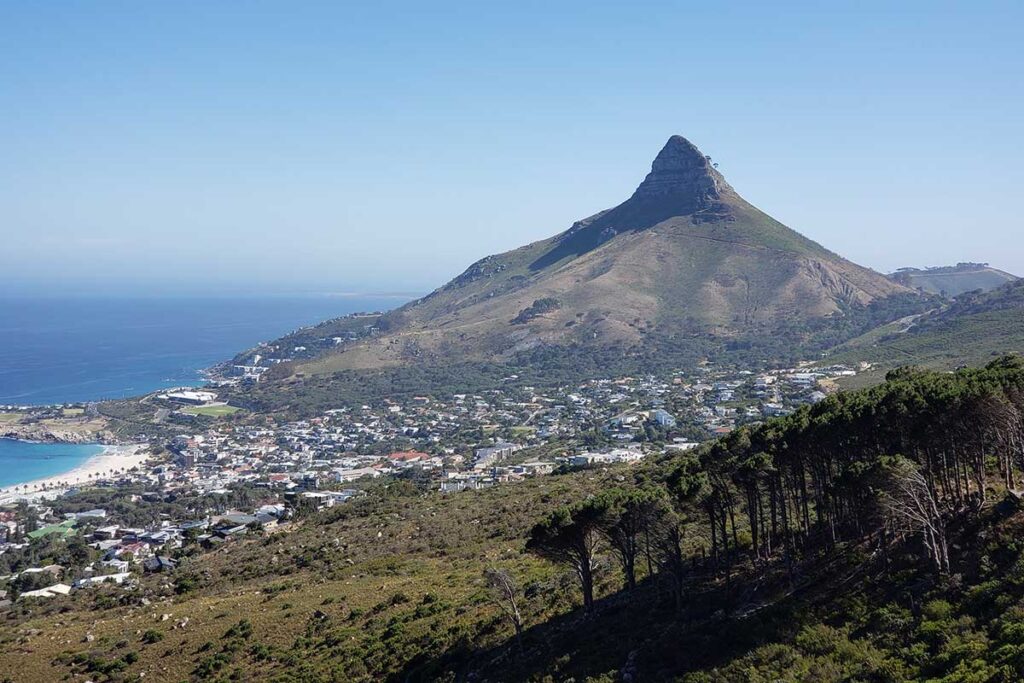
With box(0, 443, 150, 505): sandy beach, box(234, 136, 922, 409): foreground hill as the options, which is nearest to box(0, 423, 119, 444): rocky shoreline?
box(0, 443, 150, 505): sandy beach

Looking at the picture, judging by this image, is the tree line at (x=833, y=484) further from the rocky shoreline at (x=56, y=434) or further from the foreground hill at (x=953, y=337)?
the rocky shoreline at (x=56, y=434)

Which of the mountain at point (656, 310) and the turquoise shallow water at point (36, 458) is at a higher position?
the mountain at point (656, 310)

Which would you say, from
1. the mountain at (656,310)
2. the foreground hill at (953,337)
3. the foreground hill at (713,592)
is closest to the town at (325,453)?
the foreground hill at (953,337)

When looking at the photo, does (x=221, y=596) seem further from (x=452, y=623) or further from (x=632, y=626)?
(x=632, y=626)

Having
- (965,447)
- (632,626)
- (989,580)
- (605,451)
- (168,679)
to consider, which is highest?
(965,447)

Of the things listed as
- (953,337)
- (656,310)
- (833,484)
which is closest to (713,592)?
(833,484)

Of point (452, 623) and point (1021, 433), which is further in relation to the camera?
point (452, 623)

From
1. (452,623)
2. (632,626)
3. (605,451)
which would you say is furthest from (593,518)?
(605,451)
